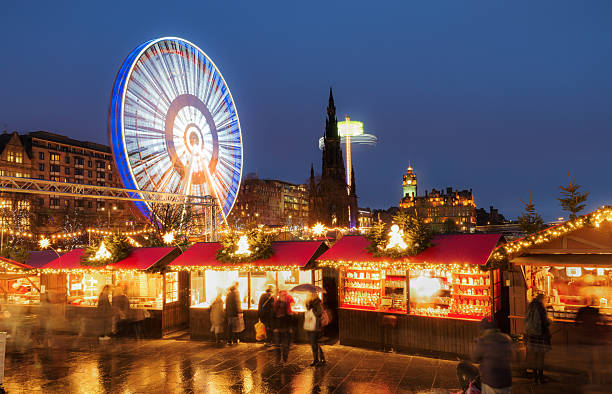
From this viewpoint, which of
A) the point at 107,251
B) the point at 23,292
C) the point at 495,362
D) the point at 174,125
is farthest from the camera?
the point at 174,125

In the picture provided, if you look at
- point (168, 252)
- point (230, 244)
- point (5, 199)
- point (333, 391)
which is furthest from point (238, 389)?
point (5, 199)

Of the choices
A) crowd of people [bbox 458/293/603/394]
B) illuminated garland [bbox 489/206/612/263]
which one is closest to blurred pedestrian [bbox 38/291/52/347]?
crowd of people [bbox 458/293/603/394]

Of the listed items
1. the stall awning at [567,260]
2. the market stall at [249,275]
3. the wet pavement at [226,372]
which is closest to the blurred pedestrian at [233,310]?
the wet pavement at [226,372]

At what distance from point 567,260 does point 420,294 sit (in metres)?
3.71

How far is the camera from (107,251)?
16.5 m

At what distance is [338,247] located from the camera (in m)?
14.1

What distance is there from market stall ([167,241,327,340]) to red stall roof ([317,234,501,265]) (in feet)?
3.93

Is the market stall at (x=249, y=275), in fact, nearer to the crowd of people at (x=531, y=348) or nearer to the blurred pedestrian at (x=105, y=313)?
the blurred pedestrian at (x=105, y=313)

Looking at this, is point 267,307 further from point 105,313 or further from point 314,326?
point 105,313

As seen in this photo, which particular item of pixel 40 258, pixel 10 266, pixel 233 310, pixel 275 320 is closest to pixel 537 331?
pixel 275 320

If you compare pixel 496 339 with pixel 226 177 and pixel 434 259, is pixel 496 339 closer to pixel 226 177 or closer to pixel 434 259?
pixel 434 259

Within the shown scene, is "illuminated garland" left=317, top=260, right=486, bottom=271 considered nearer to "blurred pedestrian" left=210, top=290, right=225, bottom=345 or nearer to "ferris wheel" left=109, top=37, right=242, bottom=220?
"blurred pedestrian" left=210, top=290, right=225, bottom=345

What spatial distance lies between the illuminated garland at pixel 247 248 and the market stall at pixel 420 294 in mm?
2047

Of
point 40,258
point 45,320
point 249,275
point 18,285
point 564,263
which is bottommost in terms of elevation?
point 45,320
